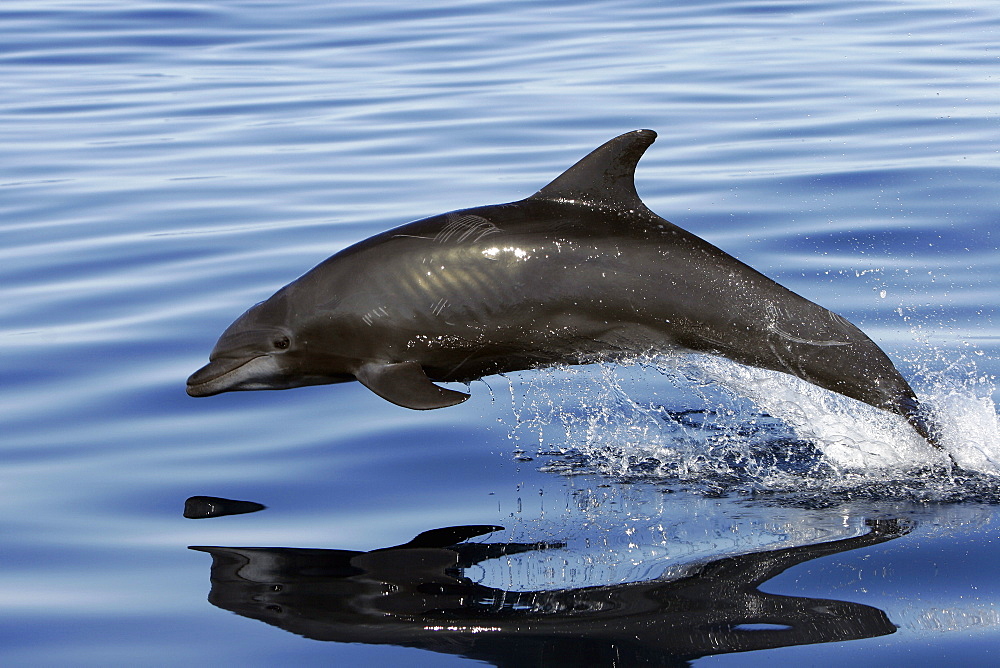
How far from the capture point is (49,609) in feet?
17.7

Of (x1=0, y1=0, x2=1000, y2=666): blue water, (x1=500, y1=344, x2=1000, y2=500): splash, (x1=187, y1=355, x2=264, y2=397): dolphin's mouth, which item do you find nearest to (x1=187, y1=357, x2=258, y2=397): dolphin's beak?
(x1=187, y1=355, x2=264, y2=397): dolphin's mouth

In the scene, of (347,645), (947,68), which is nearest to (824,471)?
(347,645)

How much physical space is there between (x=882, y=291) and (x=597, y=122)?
707 cm

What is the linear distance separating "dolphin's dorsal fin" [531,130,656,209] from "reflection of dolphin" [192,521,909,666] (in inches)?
69.5

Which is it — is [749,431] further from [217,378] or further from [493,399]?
[217,378]

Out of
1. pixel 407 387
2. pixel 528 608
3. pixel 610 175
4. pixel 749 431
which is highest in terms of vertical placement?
pixel 610 175

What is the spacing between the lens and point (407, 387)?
639 cm

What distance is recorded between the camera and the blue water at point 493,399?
5133 millimetres

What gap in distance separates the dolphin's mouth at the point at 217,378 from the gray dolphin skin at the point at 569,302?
60cm

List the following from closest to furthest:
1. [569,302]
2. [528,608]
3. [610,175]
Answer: [528,608], [569,302], [610,175]

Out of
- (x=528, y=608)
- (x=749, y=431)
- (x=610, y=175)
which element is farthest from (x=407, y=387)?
(x=749, y=431)

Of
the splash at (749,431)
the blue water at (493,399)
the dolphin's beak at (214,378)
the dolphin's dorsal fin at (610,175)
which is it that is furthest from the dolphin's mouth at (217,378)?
the dolphin's dorsal fin at (610,175)

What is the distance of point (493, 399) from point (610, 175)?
180cm

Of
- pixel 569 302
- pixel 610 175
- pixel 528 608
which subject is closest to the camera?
pixel 528 608
